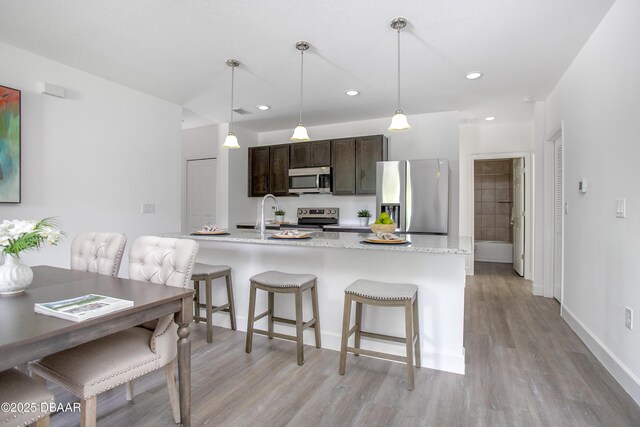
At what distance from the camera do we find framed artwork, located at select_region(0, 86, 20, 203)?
8.86 feet

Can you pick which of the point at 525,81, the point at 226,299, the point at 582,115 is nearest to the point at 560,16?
the point at 582,115

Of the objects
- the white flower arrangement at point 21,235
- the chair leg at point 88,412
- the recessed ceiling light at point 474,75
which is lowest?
the chair leg at point 88,412

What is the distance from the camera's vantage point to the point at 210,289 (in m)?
2.68

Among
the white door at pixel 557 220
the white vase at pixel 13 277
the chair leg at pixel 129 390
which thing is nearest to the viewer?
the white vase at pixel 13 277

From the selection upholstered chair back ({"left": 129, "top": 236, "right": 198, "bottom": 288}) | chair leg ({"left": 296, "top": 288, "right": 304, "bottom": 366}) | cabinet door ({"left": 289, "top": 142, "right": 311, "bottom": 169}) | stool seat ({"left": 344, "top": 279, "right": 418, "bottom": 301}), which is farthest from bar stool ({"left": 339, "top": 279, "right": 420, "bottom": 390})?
cabinet door ({"left": 289, "top": 142, "right": 311, "bottom": 169})

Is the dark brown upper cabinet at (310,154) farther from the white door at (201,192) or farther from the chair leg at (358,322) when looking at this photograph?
the chair leg at (358,322)

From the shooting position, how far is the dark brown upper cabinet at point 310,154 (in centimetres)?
498

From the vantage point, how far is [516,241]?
5898mm

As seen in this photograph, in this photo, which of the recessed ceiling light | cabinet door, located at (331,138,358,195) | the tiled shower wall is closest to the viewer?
the recessed ceiling light

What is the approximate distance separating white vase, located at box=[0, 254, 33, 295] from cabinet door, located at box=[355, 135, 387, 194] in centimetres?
379

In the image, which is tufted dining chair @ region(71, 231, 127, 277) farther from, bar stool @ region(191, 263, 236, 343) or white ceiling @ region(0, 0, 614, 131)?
white ceiling @ region(0, 0, 614, 131)

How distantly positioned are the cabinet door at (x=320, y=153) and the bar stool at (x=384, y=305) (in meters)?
2.91

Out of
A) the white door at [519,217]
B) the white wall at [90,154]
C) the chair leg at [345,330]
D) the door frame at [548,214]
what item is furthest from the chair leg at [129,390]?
the white door at [519,217]

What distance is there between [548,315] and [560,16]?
110 inches
